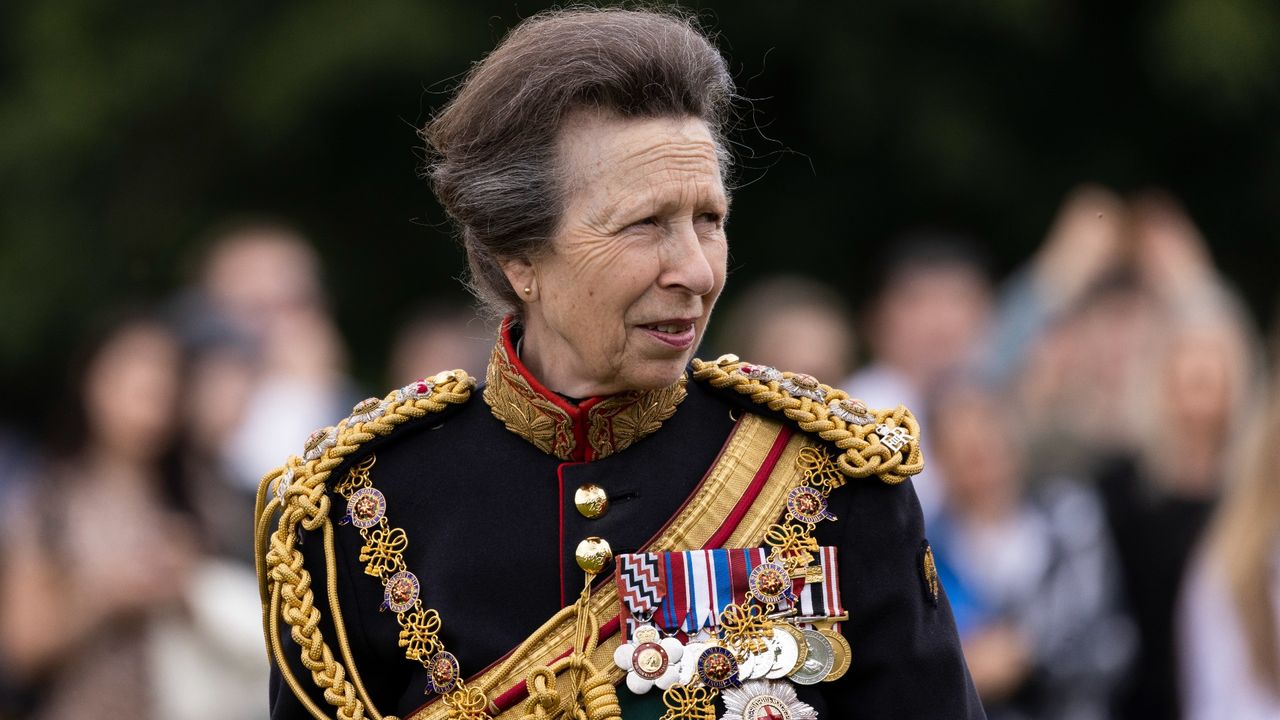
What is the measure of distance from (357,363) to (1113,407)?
6401 mm

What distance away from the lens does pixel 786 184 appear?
1355cm

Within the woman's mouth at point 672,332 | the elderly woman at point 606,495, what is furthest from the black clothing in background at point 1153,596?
the woman's mouth at point 672,332

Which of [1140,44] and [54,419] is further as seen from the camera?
[1140,44]

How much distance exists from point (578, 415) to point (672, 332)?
273 millimetres

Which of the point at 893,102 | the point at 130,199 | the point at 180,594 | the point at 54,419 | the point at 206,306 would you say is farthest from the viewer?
the point at 130,199

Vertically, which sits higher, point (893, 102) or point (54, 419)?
point (893, 102)

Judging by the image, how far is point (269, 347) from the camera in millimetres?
8648

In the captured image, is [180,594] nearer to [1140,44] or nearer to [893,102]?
[893,102]

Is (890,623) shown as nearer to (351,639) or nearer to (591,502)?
(591,502)

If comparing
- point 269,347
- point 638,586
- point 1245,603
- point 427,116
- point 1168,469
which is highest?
point 427,116

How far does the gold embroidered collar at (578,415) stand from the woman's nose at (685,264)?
26cm

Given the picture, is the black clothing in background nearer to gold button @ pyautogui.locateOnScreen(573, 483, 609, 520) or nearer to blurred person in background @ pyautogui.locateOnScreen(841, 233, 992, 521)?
blurred person in background @ pyautogui.locateOnScreen(841, 233, 992, 521)

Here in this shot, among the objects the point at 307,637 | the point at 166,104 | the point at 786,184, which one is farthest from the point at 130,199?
the point at 307,637

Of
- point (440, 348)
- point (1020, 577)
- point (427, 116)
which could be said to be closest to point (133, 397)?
point (440, 348)
